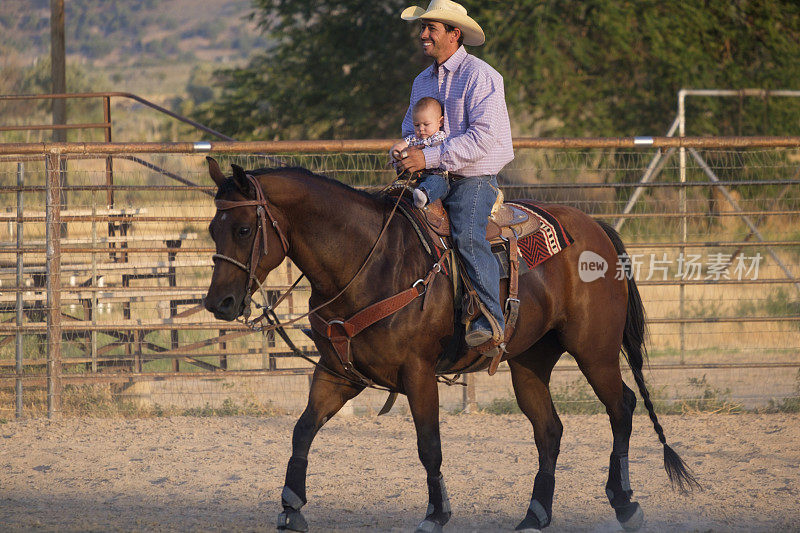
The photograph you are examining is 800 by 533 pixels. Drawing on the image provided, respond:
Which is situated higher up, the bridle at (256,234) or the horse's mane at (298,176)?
the horse's mane at (298,176)

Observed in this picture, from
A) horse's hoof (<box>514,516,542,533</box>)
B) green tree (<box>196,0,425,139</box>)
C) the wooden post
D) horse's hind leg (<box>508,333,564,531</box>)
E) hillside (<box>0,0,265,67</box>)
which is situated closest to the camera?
horse's hoof (<box>514,516,542,533</box>)

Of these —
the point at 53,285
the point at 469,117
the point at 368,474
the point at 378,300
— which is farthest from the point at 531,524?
the point at 53,285

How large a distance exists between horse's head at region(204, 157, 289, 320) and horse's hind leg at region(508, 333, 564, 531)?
199 centimetres

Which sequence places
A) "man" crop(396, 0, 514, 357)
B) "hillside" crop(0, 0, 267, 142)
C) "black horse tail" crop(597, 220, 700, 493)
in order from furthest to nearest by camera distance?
"hillside" crop(0, 0, 267, 142), "black horse tail" crop(597, 220, 700, 493), "man" crop(396, 0, 514, 357)

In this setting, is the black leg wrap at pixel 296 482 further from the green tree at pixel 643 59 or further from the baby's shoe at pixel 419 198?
the green tree at pixel 643 59

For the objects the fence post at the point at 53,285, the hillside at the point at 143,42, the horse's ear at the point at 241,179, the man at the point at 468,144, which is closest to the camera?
Answer: the horse's ear at the point at 241,179

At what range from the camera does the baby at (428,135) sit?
4.64 m

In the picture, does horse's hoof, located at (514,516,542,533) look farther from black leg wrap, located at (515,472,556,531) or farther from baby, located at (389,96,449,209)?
baby, located at (389,96,449,209)

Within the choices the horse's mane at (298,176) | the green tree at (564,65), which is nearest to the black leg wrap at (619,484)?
the horse's mane at (298,176)

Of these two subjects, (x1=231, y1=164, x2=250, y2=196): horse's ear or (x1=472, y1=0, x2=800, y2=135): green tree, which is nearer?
(x1=231, y1=164, x2=250, y2=196): horse's ear

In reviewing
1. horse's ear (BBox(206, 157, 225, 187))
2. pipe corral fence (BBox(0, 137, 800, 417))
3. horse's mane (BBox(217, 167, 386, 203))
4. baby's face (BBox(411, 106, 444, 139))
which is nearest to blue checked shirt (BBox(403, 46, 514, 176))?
baby's face (BBox(411, 106, 444, 139))

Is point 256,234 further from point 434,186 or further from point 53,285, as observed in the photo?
point 53,285

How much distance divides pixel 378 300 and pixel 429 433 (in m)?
0.76

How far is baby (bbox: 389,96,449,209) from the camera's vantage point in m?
4.64
